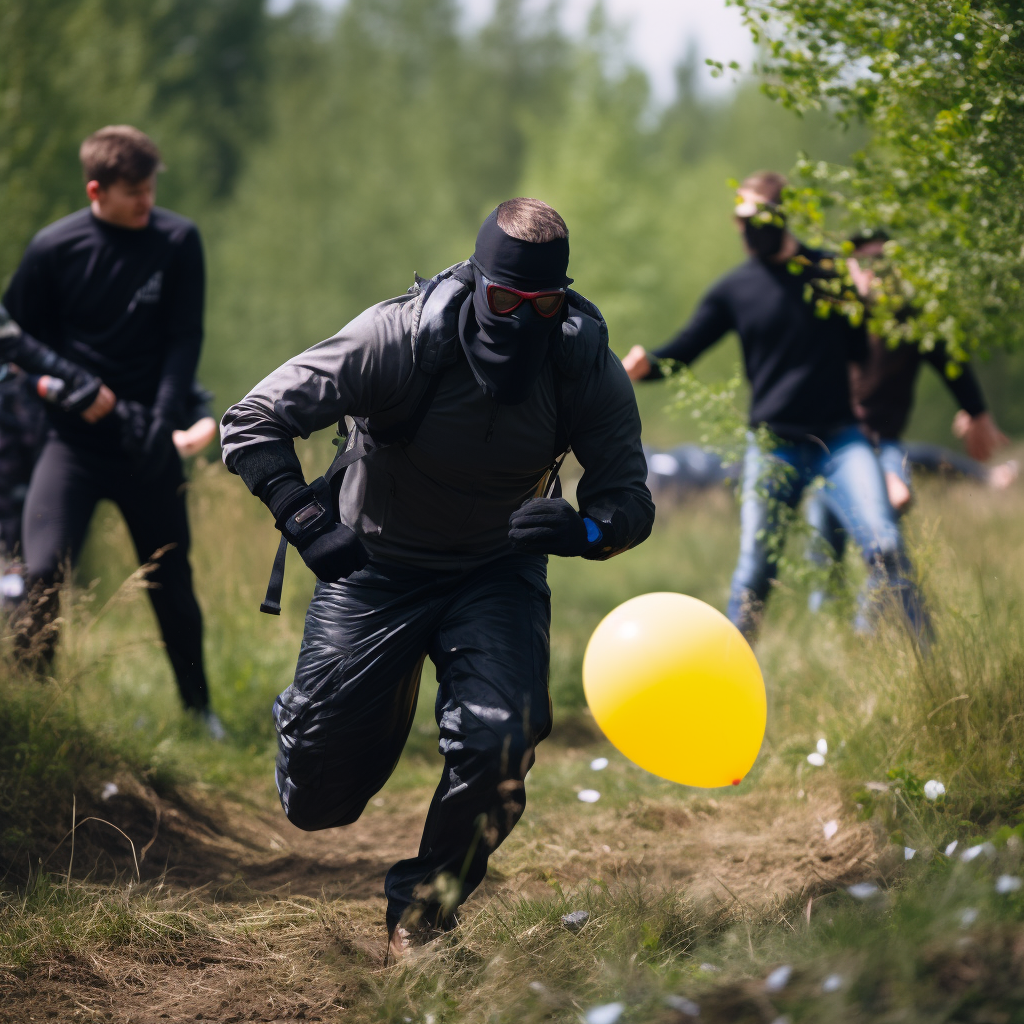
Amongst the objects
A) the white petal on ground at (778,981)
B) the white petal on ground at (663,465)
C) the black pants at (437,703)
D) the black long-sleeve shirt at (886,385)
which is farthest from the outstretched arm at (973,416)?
the white petal on ground at (663,465)

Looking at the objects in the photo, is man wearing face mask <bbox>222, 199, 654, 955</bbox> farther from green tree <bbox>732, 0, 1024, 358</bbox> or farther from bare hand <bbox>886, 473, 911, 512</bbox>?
bare hand <bbox>886, 473, 911, 512</bbox>

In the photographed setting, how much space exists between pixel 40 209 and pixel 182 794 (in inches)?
301

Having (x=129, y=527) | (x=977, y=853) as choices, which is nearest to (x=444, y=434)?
(x=977, y=853)

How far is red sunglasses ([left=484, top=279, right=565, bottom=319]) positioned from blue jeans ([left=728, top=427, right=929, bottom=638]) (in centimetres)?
225

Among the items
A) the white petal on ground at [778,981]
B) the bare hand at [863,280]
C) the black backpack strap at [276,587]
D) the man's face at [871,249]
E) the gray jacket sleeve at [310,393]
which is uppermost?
the gray jacket sleeve at [310,393]

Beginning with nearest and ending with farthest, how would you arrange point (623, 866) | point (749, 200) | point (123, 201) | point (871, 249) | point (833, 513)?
point (623, 866) → point (123, 201) → point (749, 200) → point (833, 513) → point (871, 249)

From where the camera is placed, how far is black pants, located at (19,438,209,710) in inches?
176

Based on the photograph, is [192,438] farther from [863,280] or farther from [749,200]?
[863,280]

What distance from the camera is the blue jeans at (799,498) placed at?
4883 millimetres

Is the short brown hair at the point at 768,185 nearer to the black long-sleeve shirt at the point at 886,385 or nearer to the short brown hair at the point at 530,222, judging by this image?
the black long-sleeve shirt at the point at 886,385

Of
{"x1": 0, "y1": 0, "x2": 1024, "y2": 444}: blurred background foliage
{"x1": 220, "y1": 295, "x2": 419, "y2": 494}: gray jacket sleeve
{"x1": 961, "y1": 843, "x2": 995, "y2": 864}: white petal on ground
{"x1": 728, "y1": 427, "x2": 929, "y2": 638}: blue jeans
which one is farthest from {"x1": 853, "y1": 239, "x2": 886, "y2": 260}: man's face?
{"x1": 0, "y1": 0, "x2": 1024, "y2": 444}: blurred background foliage

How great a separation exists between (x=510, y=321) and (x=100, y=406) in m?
2.23

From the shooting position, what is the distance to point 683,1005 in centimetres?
212

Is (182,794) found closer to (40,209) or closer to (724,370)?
(40,209)
